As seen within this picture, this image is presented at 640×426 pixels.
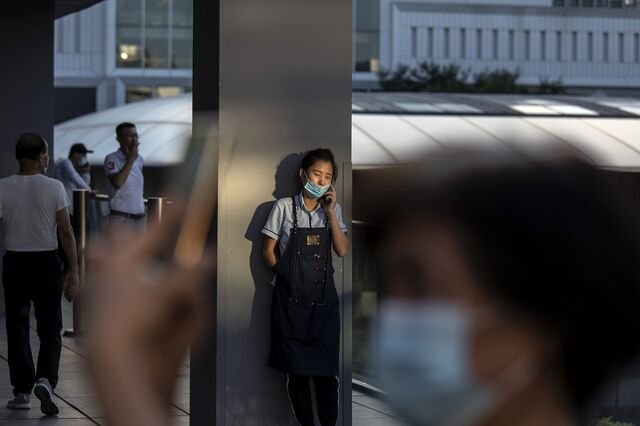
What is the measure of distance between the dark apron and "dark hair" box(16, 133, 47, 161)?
2335 mm

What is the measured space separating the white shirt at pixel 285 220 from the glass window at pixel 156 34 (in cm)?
7105

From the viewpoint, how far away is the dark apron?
215 inches

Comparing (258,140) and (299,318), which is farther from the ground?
(258,140)

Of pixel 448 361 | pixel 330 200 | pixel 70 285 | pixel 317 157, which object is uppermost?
pixel 317 157

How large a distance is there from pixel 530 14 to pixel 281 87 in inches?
3232

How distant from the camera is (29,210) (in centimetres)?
718

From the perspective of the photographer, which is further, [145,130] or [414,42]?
[414,42]

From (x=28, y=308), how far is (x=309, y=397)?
2.46 metres

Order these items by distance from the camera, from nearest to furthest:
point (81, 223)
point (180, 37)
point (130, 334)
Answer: point (130, 334)
point (81, 223)
point (180, 37)

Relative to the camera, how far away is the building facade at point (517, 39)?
270ft

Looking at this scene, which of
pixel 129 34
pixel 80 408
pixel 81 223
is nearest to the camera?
pixel 80 408

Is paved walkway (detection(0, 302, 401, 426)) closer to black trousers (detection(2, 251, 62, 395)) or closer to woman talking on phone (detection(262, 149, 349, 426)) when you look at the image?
black trousers (detection(2, 251, 62, 395))

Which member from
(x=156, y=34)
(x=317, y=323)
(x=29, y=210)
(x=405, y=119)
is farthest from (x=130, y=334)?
(x=156, y=34)

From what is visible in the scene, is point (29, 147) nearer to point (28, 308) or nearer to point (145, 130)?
point (28, 308)
